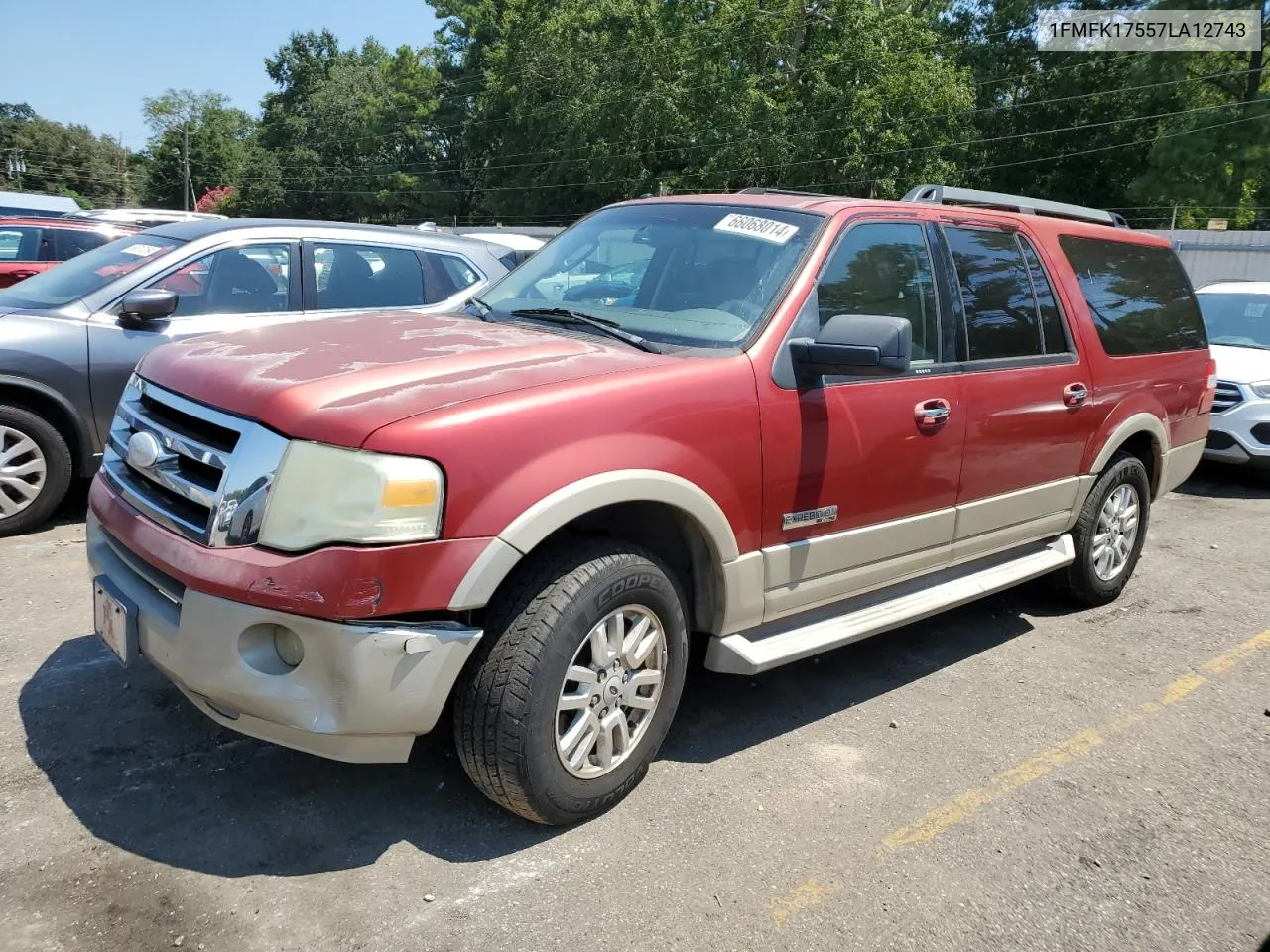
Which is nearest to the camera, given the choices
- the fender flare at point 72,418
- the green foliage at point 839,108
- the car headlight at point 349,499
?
the car headlight at point 349,499

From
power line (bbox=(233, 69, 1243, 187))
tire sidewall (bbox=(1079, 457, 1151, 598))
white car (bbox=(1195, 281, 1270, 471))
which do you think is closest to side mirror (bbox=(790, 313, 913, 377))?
tire sidewall (bbox=(1079, 457, 1151, 598))

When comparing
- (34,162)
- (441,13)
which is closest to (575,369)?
(441,13)

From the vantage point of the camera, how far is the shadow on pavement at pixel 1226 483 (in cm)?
862

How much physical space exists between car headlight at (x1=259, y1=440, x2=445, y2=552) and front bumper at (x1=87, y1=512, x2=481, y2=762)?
0.73 feet

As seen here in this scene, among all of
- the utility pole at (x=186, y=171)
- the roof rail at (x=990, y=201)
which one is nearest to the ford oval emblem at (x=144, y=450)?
the roof rail at (x=990, y=201)

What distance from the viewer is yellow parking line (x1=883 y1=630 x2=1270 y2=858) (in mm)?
3174

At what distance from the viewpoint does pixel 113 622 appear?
2.96 meters

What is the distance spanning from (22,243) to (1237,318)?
491 inches

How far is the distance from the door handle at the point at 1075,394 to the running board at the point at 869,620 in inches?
29.5

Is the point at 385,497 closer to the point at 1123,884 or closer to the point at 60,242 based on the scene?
the point at 1123,884

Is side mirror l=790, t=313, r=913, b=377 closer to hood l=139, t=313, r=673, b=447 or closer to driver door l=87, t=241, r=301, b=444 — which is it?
hood l=139, t=313, r=673, b=447

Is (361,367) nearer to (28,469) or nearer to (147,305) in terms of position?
(147,305)

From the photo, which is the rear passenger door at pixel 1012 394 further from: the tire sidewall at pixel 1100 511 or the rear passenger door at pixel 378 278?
the rear passenger door at pixel 378 278

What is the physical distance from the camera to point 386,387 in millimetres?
2783
